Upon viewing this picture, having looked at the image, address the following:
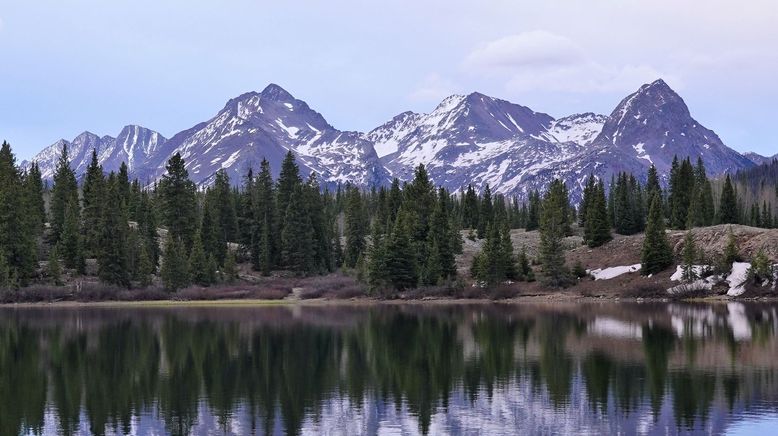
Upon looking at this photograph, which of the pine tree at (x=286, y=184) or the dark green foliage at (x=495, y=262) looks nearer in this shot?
the dark green foliage at (x=495, y=262)

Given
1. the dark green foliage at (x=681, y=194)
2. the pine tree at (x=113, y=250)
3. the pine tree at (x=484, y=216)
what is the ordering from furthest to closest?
the pine tree at (x=484, y=216) → the dark green foliage at (x=681, y=194) → the pine tree at (x=113, y=250)

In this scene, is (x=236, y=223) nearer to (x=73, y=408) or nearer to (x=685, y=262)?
(x=685, y=262)

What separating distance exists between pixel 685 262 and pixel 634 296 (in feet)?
22.9

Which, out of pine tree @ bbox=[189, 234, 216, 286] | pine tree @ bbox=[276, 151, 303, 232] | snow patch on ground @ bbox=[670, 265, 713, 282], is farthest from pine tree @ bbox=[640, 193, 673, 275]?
pine tree @ bbox=[189, 234, 216, 286]

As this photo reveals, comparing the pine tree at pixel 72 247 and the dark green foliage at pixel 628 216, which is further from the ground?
the dark green foliage at pixel 628 216

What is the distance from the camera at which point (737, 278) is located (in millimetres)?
105688

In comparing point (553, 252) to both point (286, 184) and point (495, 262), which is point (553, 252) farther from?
point (286, 184)

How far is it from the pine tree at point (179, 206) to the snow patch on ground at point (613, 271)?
54470 mm

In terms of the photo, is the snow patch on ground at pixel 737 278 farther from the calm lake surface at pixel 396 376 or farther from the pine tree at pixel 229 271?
the pine tree at pixel 229 271

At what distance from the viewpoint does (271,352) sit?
5519 centimetres

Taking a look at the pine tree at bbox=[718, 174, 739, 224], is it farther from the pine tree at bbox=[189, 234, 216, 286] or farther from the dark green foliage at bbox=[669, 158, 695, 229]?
the pine tree at bbox=[189, 234, 216, 286]

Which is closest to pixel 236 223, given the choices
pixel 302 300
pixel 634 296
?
pixel 302 300

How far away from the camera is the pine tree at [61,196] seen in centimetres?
12696

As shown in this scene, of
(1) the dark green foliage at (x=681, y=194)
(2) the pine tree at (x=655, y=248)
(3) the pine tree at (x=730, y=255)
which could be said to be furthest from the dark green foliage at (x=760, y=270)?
(1) the dark green foliage at (x=681, y=194)
